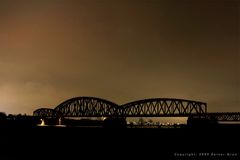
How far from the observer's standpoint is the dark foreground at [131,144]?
14.0m

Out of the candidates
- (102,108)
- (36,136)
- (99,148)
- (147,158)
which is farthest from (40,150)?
(102,108)

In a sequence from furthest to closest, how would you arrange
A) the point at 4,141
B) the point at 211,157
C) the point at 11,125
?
the point at 11,125, the point at 4,141, the point at 211,157

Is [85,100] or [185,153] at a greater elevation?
[85,100]

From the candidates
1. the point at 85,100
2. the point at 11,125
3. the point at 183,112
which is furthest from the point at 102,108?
the point at 11,125

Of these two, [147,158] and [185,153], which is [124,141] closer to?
[147,158]

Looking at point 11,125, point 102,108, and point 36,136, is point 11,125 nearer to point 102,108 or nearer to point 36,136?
point 36,136

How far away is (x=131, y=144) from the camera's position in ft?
47.8

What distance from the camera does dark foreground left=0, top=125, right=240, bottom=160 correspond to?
14008 mm

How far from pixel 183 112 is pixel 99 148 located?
10268 cm

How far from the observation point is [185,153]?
45.8ft

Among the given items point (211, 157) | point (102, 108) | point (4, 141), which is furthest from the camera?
point (102, 108)

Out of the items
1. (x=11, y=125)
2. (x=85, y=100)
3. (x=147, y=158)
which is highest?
(x=85, y=100)

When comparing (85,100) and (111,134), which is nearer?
(111,134)

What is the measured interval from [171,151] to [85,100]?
120 meters
